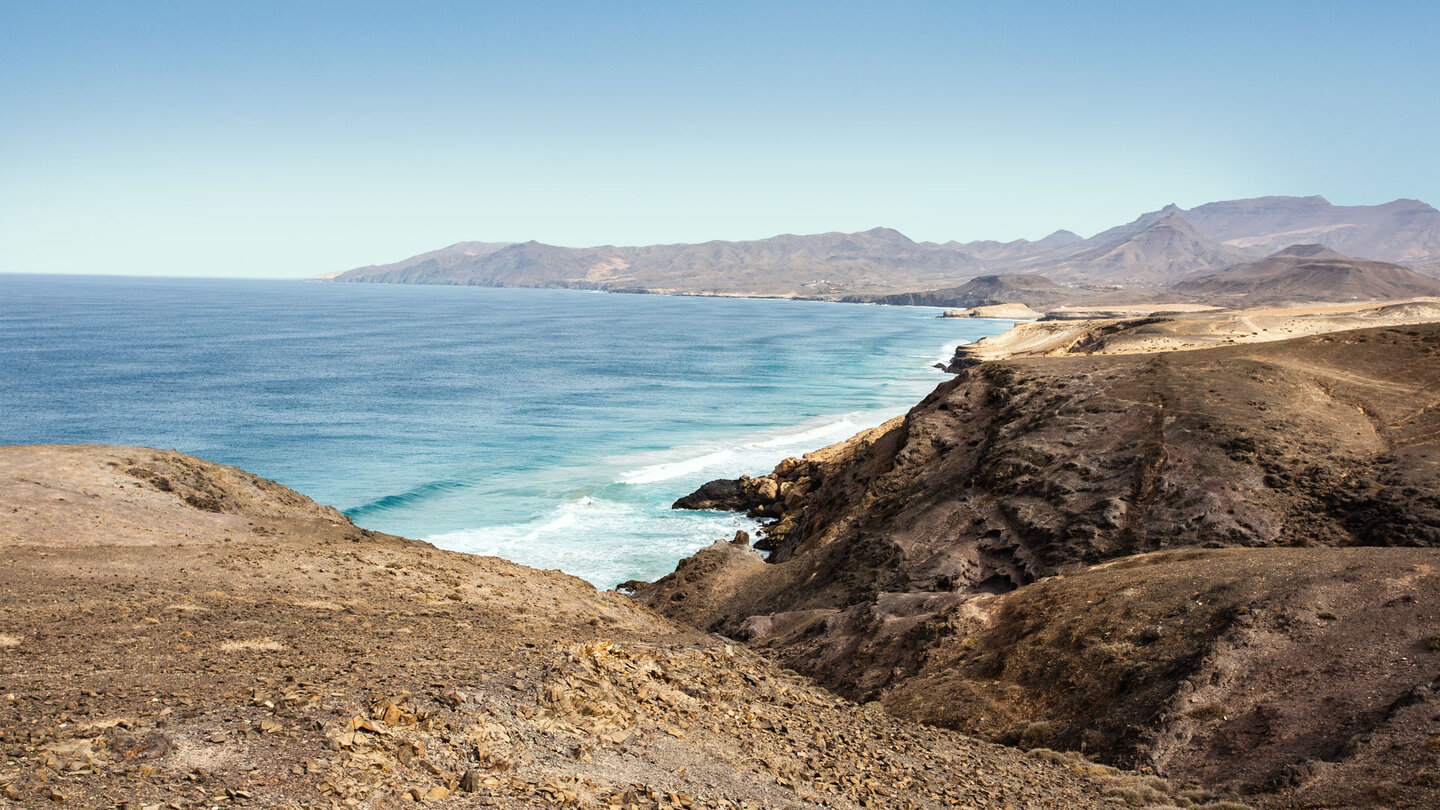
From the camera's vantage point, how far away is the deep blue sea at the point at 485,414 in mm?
40531

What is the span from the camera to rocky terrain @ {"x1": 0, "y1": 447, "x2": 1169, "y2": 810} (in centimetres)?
845

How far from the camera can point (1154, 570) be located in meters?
17.7

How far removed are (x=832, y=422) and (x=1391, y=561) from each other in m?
49.5

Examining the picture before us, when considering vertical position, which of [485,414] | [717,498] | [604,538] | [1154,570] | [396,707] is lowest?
[604,538]

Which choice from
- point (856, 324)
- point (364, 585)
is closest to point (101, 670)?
point (364, 585)

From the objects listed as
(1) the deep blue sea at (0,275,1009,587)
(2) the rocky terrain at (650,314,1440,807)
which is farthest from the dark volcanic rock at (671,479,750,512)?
(2) the rocky terrain at (650,314,1440,807)

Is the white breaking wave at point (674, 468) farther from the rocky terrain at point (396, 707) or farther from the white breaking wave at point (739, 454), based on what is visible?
the rocky terrain at point (396, 707)

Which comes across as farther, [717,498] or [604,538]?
[717,498]

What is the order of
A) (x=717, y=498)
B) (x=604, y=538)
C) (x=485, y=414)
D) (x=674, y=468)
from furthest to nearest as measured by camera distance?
1. (x=485, y=414)
2. (x=674, y=468)
3. (x=717, y=498)
4. (x=604, y=538)

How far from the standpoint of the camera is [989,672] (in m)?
16.4

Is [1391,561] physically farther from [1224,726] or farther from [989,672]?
[989,672]

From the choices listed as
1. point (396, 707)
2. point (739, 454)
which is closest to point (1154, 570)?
point (396, 707)

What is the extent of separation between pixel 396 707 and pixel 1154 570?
48.0ft

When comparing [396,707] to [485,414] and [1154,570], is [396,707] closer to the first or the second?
[1154,570]
